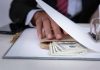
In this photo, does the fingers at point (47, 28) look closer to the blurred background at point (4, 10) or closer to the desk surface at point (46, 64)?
the desk surface at point (46, 64)

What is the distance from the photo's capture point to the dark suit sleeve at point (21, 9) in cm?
115

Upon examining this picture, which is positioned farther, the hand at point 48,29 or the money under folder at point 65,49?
the hand at point 48,29

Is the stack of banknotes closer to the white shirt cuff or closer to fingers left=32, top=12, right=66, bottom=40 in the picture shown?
fingers left=32, top=12, right=66, bottom=40

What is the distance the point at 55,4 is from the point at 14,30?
375mm

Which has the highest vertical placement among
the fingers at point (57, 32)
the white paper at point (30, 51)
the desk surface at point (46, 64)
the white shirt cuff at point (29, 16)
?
the white shirt cuff at point (29, 16)

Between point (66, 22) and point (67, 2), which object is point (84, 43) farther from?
point (67, 2)

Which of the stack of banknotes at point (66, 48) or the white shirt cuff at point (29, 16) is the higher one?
the white shirt cuff at point (29, 16)

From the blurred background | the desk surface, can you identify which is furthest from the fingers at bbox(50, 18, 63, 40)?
the blurred background

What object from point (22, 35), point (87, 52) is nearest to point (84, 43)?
point (87, 52)

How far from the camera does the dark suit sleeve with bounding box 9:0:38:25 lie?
3.77 ft

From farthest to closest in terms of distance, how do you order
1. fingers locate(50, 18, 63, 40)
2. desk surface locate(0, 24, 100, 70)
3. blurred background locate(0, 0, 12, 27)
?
1. blurred background locate(0, 0, 12, 27)
2. fingers locate(50, 18, 63, 40)
3. desk surface locate(0, 24, 100, 70)

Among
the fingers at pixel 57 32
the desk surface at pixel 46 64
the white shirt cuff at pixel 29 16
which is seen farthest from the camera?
the white shirt cuff at pixel 29 16

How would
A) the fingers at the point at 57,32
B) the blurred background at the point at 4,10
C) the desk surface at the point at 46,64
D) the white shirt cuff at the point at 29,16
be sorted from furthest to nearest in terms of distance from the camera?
the blurred background at the point at 4,10 → the white shirt cuff at the point at 29,16 → the fingers at the point at 57,32 → the desk surface at the point at 46,64

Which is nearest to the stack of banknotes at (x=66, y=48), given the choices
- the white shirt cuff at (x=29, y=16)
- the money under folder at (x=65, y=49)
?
the money under folder at (x=65, y=49)
